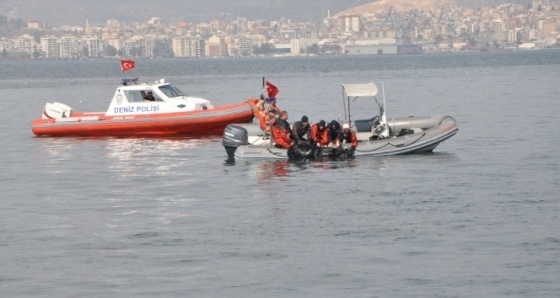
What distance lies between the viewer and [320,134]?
34500 millimetres

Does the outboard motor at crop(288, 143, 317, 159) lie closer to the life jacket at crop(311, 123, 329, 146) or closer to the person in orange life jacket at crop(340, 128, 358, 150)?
the life jacket at crop(311, 123, 329, 146)

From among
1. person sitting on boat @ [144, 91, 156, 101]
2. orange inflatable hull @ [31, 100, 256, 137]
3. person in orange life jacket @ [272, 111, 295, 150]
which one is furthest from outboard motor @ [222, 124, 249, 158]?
person sitting on boat @ [144, 91, 156, 101]

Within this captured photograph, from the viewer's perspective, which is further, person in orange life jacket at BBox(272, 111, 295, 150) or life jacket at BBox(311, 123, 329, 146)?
person in orange life jacket at BBox(272, 111, 295, 150)

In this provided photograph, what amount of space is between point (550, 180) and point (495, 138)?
12.6 meters

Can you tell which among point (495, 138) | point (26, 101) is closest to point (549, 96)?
point (495, 138)

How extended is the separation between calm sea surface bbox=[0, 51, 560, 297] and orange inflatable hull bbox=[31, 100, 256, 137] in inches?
37.3

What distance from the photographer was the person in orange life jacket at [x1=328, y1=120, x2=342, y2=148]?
34.3m

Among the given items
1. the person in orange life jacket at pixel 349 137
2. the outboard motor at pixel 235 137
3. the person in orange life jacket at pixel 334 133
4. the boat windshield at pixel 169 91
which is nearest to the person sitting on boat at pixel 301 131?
the person in orange life jacket at pixel 334 133

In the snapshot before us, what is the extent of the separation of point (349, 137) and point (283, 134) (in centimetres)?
183

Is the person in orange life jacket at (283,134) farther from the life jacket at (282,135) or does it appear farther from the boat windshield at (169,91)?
the boat windshield at (169,91)

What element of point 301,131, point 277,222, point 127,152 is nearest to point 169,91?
point 127,152

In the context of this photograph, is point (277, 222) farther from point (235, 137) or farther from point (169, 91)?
point (169, 91)

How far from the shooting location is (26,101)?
85.0m

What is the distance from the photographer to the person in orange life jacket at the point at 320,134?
34375mm
